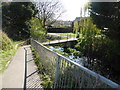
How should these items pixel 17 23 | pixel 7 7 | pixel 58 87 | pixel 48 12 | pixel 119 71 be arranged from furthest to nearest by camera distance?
pixel 48 12, pixel 17 23, pixel 7 7, pixel 119 71, pixel 58 87

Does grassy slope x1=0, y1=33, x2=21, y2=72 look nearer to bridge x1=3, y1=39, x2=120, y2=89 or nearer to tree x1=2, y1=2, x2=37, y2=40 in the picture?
bridge x1=3, y1=39, x2=120, y2=89

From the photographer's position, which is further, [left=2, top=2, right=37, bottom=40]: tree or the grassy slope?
[left=2, top=2, right=37, bottom=40]: tree

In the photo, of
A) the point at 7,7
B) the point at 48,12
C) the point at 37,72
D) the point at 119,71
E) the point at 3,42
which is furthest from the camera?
the point at 48,12

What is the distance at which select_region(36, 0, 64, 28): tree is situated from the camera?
21508 mm

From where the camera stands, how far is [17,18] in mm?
14859

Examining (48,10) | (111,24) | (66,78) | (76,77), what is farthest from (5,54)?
(48,10)

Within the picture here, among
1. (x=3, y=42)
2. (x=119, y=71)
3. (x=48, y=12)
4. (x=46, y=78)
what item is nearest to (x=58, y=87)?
(x=46, y=78)

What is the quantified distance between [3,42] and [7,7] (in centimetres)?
Answer: 793

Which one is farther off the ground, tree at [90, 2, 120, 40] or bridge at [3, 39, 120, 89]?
tree at [90, 2, 120, 40]

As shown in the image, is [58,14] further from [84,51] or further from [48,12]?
[84,51]

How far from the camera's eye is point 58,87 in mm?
2979

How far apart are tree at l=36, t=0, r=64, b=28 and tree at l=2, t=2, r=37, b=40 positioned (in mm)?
6056

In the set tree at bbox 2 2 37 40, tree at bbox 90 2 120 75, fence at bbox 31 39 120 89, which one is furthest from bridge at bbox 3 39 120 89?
tree at bbox 2 2 37 40

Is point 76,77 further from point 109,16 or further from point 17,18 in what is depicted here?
point 17,18
